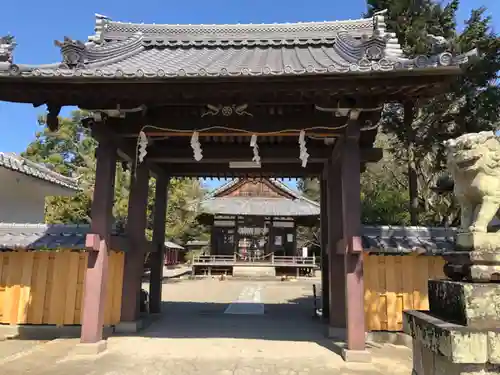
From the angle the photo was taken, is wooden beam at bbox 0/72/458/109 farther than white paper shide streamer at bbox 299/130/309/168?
No

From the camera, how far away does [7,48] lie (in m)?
5.79

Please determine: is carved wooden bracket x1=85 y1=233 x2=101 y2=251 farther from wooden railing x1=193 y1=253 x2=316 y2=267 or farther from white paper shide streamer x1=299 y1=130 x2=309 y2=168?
wooden railing x1=193 y1=253 x2=316 y2=267

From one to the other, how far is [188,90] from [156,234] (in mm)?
4786

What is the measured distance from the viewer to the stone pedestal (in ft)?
8.57

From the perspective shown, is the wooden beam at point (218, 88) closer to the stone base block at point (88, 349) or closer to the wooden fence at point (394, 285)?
the wooden fence at point (394, 285)

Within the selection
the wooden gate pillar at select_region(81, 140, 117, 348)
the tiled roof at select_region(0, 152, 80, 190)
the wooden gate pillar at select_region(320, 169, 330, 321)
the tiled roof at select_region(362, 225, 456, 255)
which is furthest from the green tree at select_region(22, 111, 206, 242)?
the tiled roof at select_region(362, 225, 456, 255)

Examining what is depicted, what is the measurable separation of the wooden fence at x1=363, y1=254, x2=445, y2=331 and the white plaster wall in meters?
10.7

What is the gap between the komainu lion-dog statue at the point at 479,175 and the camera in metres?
3.10

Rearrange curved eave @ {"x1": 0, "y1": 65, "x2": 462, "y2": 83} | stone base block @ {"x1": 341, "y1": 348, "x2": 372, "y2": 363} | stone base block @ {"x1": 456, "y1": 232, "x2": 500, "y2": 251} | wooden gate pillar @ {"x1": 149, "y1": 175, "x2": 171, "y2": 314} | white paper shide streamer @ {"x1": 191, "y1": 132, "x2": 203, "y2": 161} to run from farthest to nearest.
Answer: wooden gate pillar @ {"x1": 149, "y1": 175, "x2": 171, "y2": 314}, white paper shide streamer @ {"x1": 191, "y1": 132, "x2": 203, "y2": 161}, stone base block @ {"x1": 341, "y1": 348, "x2": 372, "y2": 363}, curved eave @ {"x1": 0, "y1": 65, "x2": 462, "y2": 83}, stone base block @ {"x1": 456, "y1": 232, "x2": 500, "y2": 251}

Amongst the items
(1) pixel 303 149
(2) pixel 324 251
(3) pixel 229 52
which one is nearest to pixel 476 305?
(1) pixel 303 149

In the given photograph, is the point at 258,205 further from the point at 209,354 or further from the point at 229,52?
the point at 209,354

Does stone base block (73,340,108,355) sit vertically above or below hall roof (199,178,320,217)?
below

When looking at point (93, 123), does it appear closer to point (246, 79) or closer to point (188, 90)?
point (188, 90)

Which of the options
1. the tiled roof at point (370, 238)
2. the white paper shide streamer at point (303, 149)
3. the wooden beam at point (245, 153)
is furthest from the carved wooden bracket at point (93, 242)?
the white paper shide streamer at point (303, 149)
